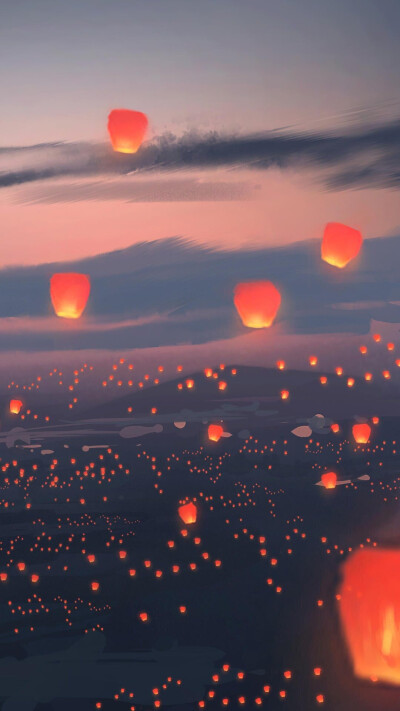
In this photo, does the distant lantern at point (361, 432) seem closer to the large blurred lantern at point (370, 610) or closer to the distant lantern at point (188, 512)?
the large blurred lantern at point (370, 610)

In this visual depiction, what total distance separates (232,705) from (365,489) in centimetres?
299

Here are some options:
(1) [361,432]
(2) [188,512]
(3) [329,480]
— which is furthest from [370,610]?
(2) [188,512]

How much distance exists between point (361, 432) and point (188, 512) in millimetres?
2389

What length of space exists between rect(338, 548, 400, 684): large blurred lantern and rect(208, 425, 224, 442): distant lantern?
7.03ft

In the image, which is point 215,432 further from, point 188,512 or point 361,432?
point 361,432

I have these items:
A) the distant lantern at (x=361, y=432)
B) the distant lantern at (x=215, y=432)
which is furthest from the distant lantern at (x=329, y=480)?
the distant lantern at (x=215, y=432)

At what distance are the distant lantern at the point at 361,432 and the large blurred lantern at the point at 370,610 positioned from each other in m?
1.33

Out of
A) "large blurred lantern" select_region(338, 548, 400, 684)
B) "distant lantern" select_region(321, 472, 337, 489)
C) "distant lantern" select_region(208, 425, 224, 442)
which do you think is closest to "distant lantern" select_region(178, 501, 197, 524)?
"distant lantern" select_region(208, 425, 224, 442)

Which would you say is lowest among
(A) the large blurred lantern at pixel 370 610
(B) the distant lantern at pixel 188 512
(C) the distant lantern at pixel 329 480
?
(A) the large blurred lantern at pixel 370 610

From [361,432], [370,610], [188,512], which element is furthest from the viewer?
[361,432]

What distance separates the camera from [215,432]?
915 cm

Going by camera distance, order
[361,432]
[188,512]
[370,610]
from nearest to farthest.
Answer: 1. [370,610]
2. [188,512]
3. [361,432]

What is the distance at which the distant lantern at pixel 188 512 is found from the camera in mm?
9133

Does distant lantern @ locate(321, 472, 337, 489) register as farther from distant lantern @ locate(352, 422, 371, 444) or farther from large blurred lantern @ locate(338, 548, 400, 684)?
large blurred lantern @ locate(338, 548, 400, 684)
